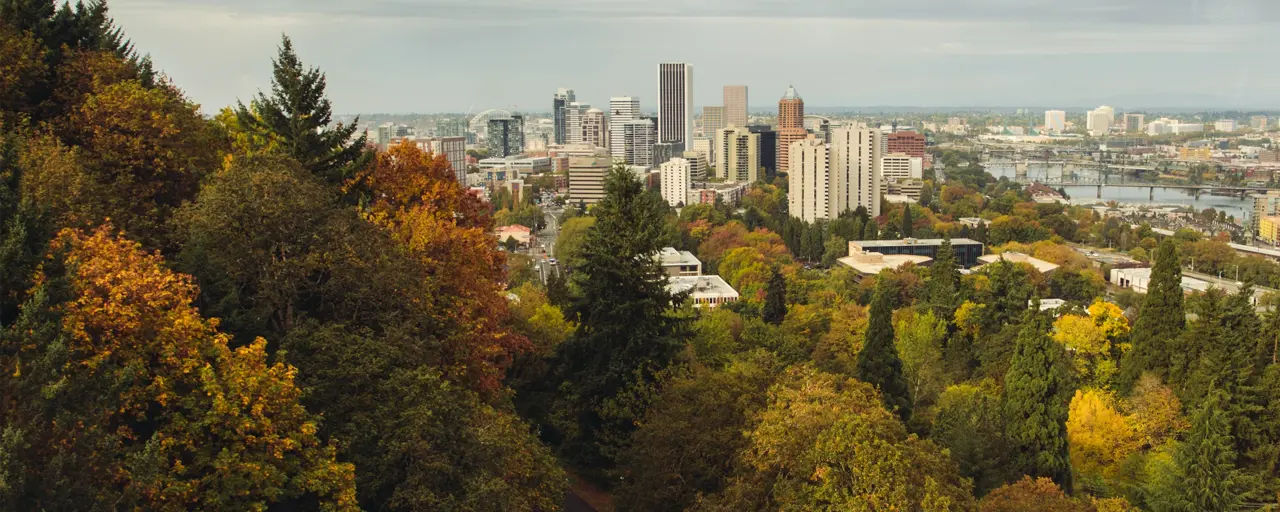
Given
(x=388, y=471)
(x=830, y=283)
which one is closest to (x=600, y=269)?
(x=388, y=471)

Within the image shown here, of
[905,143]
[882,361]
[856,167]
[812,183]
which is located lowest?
[882,361]

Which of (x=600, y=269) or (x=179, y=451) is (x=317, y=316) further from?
(x=600, y=269)

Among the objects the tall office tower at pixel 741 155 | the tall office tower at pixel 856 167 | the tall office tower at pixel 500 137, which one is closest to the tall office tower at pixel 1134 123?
the tall office tower at pixel 500 137

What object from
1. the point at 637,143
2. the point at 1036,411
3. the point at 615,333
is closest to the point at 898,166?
the point at 637,143

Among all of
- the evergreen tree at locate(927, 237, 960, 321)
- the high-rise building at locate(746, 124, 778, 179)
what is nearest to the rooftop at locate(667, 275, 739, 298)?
the evergreen tree at locate(927, 237, 960, 321)

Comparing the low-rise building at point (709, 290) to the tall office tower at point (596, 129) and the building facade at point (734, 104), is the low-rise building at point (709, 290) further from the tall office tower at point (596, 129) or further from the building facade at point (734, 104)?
the building facade at point (734, 104)

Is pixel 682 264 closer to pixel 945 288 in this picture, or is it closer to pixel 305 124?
pixel 945 288
